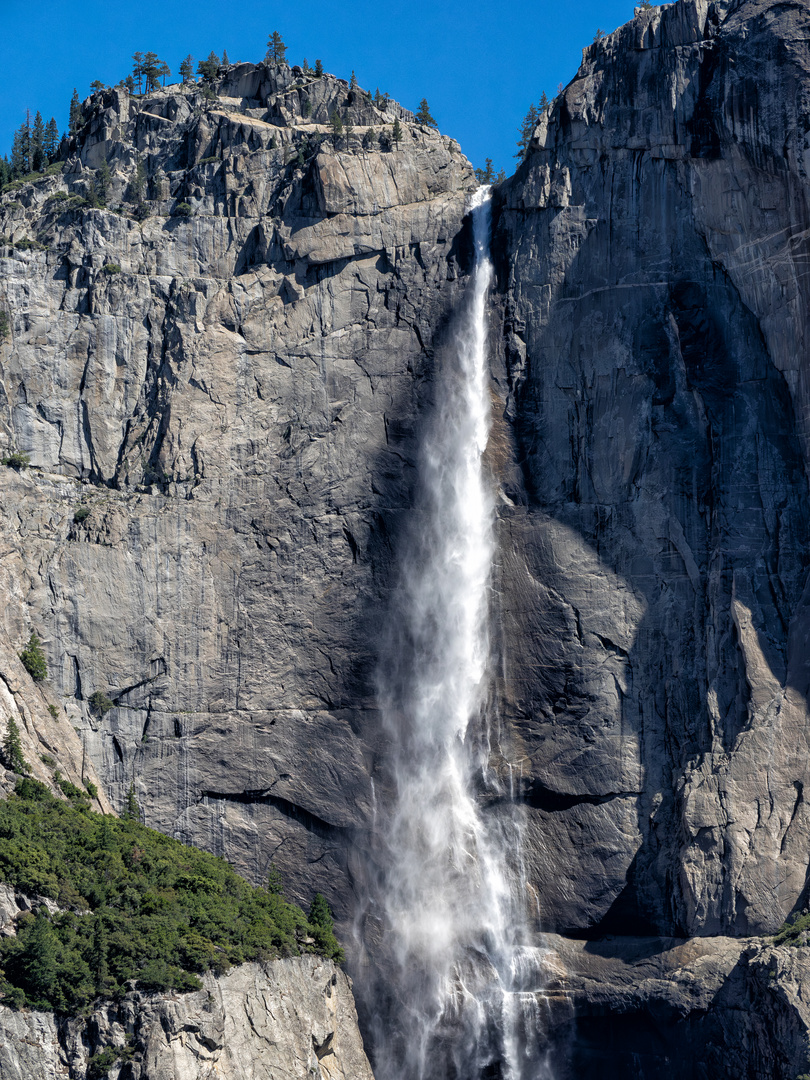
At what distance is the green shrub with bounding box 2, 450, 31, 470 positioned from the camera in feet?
171

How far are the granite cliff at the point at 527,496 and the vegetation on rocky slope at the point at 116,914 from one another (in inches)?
141

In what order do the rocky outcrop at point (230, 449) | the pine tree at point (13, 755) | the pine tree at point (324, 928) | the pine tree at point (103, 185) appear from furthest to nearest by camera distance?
the pine tree at point (103, 185) → the rocky outcrop at point (230, 449) → the pine tree at point (324, 928) → the pine tree at point (13, 755)

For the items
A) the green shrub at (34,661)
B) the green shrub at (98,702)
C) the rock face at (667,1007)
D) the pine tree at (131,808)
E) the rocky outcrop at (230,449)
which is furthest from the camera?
the rocky outcrop at (230,449)

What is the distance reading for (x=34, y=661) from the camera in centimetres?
4944

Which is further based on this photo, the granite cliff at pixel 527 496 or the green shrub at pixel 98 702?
the green shrub at pixel 98 702

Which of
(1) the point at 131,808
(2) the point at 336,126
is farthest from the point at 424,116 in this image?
(1) the point at 131,808

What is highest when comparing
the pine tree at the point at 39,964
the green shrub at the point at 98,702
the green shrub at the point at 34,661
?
the green shrub at the point at 34,661

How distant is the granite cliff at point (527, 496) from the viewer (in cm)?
4809

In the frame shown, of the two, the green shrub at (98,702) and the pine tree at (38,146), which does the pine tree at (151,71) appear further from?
the green shrub at (98,702)

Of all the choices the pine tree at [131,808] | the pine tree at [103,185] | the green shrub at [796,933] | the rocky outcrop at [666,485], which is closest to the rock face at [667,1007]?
the green shrub at [796,933]

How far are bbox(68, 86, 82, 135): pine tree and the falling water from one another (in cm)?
1978

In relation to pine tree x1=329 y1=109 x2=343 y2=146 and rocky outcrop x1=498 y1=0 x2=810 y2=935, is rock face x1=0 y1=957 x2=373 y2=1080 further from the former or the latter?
pine tree x1=329 y1=109 x2=343 y2=146

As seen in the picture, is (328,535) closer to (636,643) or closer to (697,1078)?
(636,643)

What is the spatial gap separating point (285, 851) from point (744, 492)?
69.6ft
